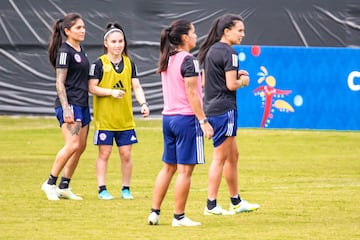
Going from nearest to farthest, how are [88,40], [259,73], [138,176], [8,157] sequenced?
1. [138,176]
2. [8,157]
3. [259,73]
4. [88,40]

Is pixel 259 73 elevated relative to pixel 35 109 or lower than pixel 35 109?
elevated

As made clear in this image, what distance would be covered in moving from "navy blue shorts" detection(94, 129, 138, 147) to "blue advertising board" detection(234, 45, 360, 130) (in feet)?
30.7

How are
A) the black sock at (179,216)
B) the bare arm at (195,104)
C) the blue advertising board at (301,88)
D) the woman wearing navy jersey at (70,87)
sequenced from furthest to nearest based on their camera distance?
the blue advertising board at (301,88)
the woman wearing navy jersey at (70,87)
the black sock at (179,216)
the bare arm at (195,104)

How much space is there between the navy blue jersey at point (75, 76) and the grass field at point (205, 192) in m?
1.10

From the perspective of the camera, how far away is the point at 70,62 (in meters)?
12.9

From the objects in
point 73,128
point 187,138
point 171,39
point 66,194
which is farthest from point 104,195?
point 171,39

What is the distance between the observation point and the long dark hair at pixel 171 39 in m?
10.4

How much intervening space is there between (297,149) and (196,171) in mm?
3654

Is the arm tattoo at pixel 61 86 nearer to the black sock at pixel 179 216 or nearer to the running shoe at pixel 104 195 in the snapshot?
the running shoe at pixel 104 195

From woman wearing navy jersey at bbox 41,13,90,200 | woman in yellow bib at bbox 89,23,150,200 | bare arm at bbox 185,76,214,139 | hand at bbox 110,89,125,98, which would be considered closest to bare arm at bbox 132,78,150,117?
woman in yellow bib at bbox 89,23,150,200

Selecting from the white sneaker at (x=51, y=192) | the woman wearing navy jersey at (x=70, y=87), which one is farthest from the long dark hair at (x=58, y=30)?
the white sneaker at (x=51, y=192)

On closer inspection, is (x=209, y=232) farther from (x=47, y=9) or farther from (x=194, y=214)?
(x=47, y=9)

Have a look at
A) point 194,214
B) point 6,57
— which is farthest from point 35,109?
point 194,214

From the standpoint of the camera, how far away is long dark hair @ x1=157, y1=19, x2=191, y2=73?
10.4m
